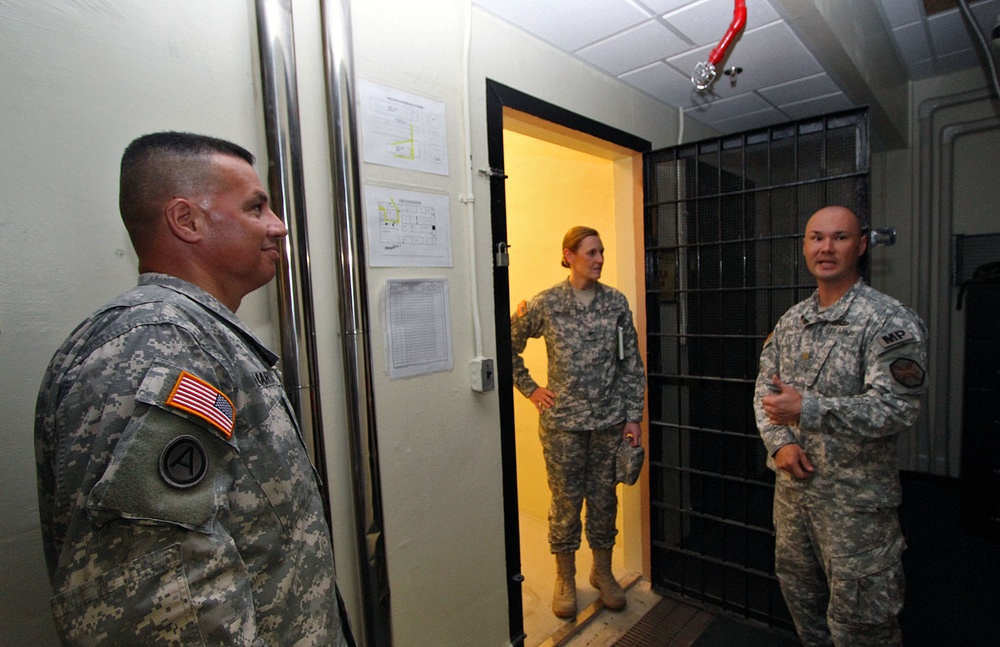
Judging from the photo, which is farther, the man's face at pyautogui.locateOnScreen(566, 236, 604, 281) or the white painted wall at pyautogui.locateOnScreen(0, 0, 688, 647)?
the man's face at pyautogui.locateOnScreen(566, 236, 604, 281)

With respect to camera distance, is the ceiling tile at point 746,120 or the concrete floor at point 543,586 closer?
the concrete floor at point 543,586

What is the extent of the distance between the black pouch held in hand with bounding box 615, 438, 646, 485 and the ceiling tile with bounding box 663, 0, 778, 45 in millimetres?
1680

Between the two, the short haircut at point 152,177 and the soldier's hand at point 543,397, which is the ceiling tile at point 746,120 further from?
the short haircut at point 152,177

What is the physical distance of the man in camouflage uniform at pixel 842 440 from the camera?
5.09 ft

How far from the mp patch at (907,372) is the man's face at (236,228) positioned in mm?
1729

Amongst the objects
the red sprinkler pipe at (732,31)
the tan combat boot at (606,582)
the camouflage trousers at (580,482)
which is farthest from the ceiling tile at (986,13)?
the tan combat boot at (606,582)

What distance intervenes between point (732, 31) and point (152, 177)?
1889mm

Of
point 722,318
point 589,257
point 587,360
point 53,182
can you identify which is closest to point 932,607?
point 722,318

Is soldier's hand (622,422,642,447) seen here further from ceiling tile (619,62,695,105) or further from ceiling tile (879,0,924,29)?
ceiling tile (879,0,924,29)

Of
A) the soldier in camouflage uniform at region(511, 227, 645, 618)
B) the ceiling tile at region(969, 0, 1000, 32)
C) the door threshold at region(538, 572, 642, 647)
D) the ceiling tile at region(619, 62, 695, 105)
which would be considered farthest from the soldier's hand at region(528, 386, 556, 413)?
the ceiling tile at region(969, 0, 1000, 32)

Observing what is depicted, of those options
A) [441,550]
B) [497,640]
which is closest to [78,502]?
[441,550]

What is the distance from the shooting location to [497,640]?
1787 mm

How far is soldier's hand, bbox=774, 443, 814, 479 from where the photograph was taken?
1679 millimetres

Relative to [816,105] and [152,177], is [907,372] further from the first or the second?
[816,105]
